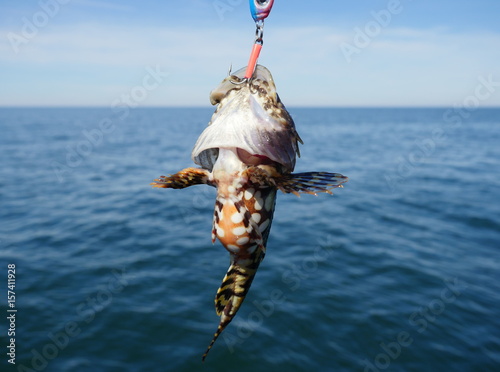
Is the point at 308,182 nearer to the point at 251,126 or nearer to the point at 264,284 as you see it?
the point at 251,126

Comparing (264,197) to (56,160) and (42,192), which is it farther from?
(56,160)

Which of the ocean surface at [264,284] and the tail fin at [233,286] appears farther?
the ocean surface at [264,284]

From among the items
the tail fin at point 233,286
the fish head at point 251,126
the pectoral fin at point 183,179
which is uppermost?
the fish head at point 251,126

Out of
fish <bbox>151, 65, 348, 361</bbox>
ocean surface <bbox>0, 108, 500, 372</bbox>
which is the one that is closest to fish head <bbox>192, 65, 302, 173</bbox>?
fish <bbox>151, 65, 348, 361</bbox>

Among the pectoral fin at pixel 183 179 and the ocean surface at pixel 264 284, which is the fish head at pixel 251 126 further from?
the ocean surface at pixel 264 284

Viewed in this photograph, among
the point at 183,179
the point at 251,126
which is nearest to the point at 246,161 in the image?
the point at 251,126

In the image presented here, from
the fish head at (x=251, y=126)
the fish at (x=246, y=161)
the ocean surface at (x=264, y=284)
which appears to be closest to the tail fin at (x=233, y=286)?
the fish at (x=246, y=161)

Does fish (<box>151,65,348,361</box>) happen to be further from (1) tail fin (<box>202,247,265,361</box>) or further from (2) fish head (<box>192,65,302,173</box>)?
(1) tail fin (<box>202,247,265,361</box>)

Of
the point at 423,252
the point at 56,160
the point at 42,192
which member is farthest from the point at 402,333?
the point at 56,160
